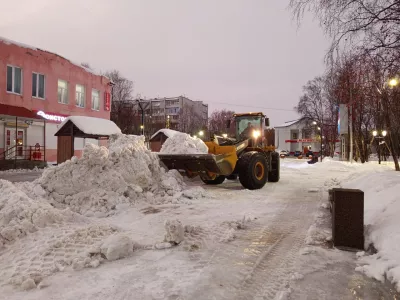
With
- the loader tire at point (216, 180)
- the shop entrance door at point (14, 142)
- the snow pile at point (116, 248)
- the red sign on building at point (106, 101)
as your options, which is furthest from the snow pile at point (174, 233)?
the red sign on building at point (106, 101)

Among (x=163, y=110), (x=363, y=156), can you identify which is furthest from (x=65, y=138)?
(x=163, y=110)

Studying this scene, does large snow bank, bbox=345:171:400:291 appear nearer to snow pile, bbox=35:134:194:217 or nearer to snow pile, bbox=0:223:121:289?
snow pile, bbox=0:223:121:289

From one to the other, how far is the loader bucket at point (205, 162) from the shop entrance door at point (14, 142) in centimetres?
1401

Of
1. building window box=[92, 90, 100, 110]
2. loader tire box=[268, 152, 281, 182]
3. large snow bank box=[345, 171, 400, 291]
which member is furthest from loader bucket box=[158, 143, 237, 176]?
building window box=[92, 90, 100, 110]

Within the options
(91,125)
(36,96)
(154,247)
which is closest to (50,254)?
(154,247)

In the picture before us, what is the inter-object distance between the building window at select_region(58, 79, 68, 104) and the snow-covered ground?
18306 millimetres

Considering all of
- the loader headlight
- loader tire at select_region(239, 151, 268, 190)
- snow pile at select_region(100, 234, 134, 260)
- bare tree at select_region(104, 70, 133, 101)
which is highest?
bare tree at select_region(104, 70, 133, 101)

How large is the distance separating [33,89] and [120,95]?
28.7m

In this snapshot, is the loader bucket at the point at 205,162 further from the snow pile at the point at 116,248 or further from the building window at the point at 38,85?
the building window at the point at 38,85

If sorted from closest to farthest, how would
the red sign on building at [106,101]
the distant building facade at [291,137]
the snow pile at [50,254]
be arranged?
1. the snow pile at [50,254]
2. the red sign on building at [106,101]
3. the distant building facade at [291,137]

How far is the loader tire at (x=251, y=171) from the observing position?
30.7 feet

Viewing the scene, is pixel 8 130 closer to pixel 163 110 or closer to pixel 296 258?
pixel 296 258

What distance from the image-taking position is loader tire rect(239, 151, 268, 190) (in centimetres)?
937

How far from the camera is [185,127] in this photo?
2490 inches
